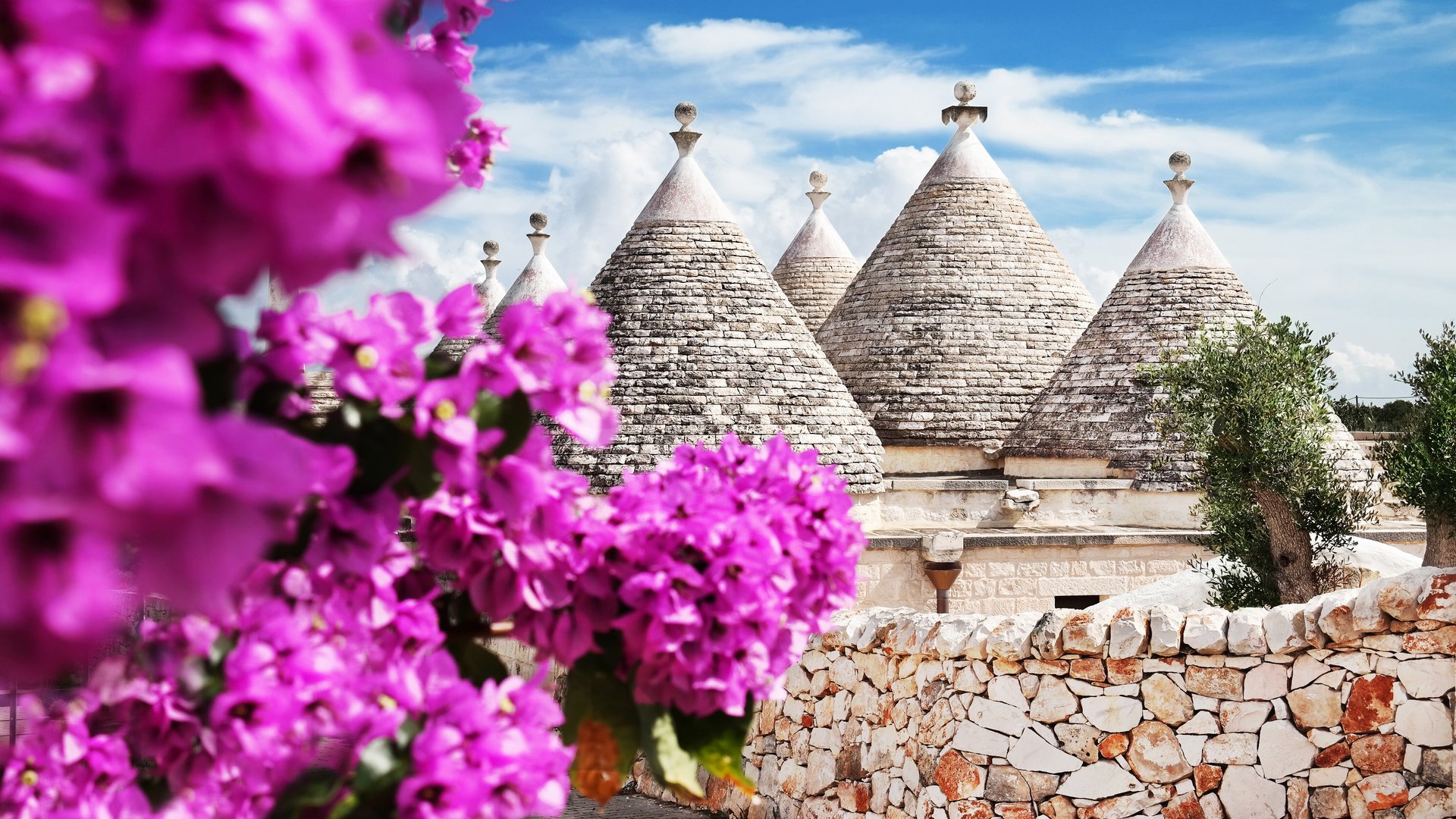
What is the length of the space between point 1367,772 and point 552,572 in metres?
6.22

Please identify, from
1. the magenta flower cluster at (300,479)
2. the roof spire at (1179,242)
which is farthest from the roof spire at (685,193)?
the magenta flower cluster at (300,479)

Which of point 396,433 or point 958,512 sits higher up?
point 958,512

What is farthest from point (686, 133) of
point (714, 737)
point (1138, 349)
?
point (714, 737)

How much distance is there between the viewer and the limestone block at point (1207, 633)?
6652 mm

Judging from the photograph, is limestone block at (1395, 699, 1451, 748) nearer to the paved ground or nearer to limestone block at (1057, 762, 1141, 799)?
limestone block at (1057, 762, 1141, 799)

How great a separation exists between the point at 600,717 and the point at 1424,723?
6028 millimetres

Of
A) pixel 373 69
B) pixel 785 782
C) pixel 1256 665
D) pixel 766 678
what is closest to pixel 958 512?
pixel 785 782

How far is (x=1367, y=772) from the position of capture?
21.3ft

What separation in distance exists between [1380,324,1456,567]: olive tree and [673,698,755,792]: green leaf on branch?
31.6ft

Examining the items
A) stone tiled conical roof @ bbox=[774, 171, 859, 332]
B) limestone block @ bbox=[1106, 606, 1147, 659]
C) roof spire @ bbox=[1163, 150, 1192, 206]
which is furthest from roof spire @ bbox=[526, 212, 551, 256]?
limestone block @ bbox=[1106, 606, 1147, 659]

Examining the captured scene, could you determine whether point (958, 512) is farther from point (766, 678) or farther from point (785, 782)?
point (766, 678)

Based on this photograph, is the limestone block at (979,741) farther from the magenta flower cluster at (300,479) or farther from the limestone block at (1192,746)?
the magenta flower cluster at (300,479)

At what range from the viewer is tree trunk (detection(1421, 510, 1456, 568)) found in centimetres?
1000

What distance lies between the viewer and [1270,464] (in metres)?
10.9
